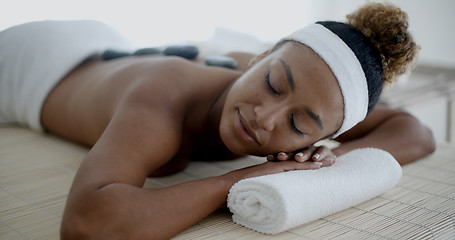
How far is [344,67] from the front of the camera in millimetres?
1144

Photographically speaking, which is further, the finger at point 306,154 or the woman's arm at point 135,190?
the finger at point 306,154

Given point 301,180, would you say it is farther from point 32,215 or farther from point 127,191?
point 32,215

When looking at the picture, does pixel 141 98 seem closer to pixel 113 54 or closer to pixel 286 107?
pixel 286 107

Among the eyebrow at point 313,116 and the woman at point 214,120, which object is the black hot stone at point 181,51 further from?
the eyebrow at point 313,116

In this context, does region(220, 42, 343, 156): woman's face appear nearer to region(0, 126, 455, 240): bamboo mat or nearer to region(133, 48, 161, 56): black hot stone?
region(0, 126, 455, 240): bamboo mat

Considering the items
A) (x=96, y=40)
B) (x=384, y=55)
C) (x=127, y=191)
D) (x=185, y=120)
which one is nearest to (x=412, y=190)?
(x=384, y=55)

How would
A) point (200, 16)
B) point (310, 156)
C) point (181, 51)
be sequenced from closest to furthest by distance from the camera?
point (310, 156)
point (181, 51)
point (200, 16)

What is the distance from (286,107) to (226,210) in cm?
31

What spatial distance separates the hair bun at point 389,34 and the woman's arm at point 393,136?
0.94 feet

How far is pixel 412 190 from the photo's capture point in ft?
4.37

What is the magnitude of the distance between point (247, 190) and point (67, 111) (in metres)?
1.00

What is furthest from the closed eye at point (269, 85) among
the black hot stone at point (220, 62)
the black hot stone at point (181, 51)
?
the black hot stone at point (181, 51)

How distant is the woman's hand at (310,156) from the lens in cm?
117

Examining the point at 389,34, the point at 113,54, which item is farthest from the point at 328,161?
the point at 113,54
